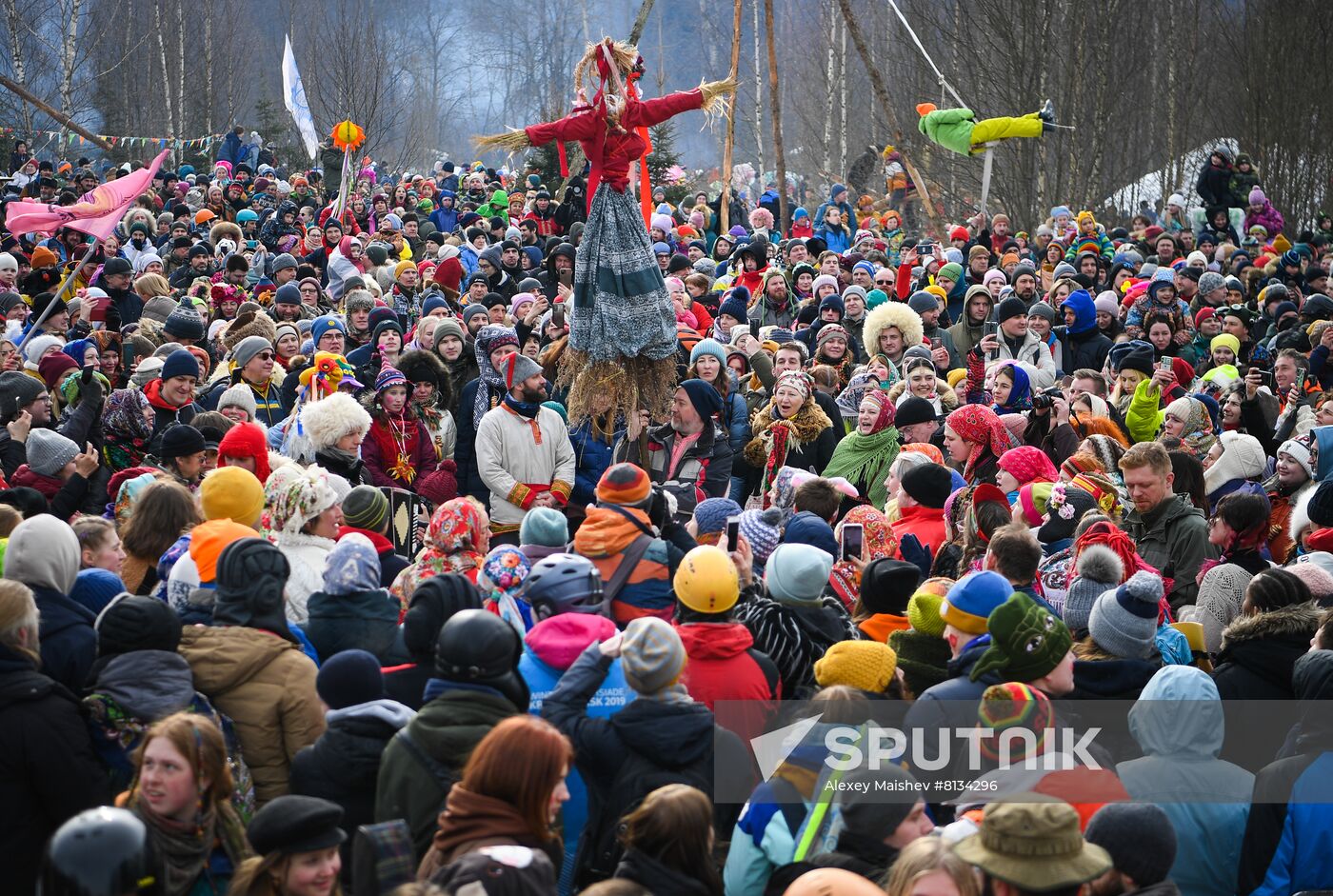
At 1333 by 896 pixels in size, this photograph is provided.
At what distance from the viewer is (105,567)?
203 inches

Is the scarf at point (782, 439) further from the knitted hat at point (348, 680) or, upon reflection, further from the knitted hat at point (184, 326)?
the knitted hat at point (348, 680)

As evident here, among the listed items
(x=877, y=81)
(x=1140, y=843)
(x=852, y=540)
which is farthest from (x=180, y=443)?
(x=877, y=81)

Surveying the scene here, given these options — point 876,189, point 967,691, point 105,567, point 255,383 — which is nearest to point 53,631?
point 105,567

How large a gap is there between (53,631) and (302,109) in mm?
13588

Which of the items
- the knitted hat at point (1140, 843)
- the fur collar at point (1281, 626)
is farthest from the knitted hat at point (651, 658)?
the fur collar at point (1281, 626)

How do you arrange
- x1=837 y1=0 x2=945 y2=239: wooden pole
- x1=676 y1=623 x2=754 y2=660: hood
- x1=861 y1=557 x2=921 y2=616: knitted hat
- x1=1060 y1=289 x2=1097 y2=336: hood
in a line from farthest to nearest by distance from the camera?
1. x1=837 y1=0 x2=945 y2=239: wooden pole
2. x1=1060 y1=289 x2=1097 y2=336: hood
3. x1=861 y1=557 x2=921 y2=616: knitted hat
4. x1=676 y1=623 x2=754 y2=660: hood

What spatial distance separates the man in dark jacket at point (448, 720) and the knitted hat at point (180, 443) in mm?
3241

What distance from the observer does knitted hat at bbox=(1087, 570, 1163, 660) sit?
184 inches

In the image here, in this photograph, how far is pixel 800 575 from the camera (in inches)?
191

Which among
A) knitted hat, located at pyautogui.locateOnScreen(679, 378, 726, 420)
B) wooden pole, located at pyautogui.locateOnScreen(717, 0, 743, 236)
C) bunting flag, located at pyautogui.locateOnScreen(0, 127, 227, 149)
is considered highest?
bunting flag, located at pyautogui.locateOnScreen(0, 127, 227, 149)

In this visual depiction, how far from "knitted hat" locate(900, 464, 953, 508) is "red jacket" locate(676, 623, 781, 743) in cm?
224

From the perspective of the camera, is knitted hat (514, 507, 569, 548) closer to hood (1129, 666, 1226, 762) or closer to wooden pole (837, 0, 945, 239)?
hood (1129, 666, 1226, 762)

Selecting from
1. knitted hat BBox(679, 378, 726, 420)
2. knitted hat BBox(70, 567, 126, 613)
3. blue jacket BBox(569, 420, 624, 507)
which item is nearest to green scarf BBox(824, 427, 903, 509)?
knitted hat BBox(679, 378, 726, 420)

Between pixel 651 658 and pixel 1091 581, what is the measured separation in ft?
7.21
